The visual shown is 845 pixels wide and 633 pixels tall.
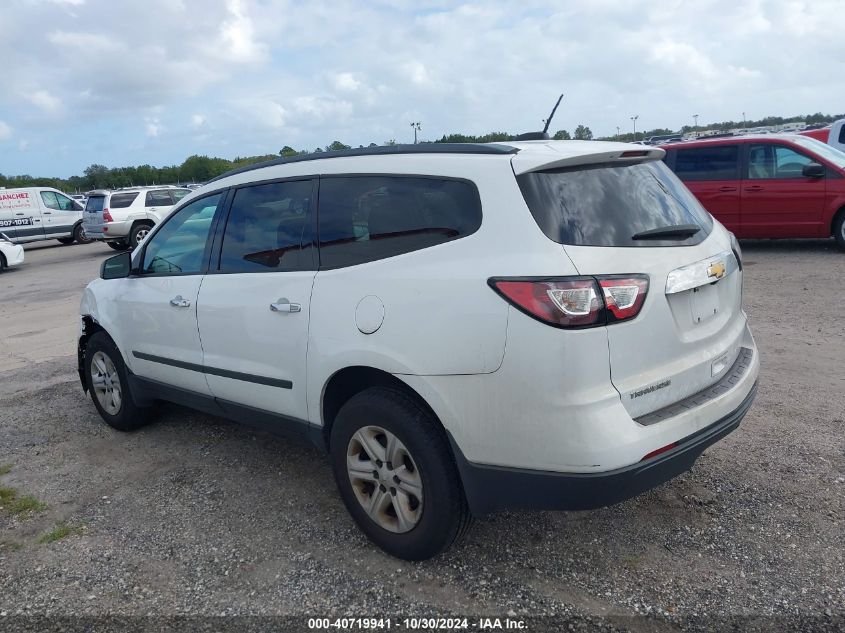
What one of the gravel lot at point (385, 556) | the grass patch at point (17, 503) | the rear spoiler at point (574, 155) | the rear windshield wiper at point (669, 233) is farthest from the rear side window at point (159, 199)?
the rear windshield wiper at point (669, 233)

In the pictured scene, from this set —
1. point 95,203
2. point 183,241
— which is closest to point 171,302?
point 183,241

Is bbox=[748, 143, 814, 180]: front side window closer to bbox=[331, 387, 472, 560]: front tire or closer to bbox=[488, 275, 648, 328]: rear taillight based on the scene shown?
bbox=[488, 275, 648, 328]: rear taillight

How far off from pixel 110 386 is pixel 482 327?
3475 millimetres

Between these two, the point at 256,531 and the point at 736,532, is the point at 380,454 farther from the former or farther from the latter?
the point at 736,532

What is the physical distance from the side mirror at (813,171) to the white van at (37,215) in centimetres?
1878

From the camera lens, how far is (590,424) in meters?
2.58

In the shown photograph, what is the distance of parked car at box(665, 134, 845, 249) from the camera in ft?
33.1

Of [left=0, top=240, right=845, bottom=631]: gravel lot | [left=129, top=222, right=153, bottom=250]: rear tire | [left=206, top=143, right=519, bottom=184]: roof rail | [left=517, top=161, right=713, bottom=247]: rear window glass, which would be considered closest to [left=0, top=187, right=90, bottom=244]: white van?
[left=129, top=222, right=153, bottom=250]: rear tire

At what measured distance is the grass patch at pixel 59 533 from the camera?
3.63 m

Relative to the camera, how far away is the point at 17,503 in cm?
407

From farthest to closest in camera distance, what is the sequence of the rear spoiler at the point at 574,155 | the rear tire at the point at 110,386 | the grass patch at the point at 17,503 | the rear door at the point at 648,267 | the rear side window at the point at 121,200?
the rear side window at the point at 121,200
the rear tire at the point at 110,386
the grass patch at the point at 17,503
the rear spoiler at the point at 574,155
the rear door at the point at 648,267

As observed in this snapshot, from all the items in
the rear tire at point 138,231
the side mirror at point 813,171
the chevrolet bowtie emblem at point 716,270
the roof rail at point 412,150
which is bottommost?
the rear tire at point 138,231

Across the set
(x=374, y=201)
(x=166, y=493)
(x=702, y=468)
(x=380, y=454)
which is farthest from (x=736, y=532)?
(x=166, y=493)

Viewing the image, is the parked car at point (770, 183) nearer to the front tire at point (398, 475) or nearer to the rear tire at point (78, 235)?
the front tire at point (398, 475)
